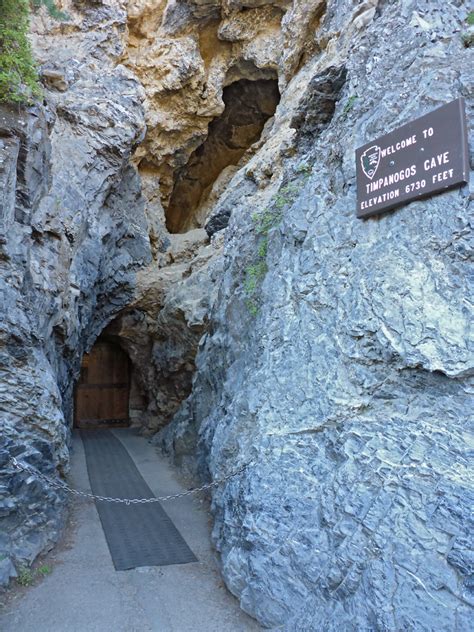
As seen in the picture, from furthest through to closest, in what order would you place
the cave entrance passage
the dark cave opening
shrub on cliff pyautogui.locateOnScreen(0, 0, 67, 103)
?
the cave entrance passage < the dark cave opening < shrub on cliff pyautogui.locateOnScreen(0, 0, 67, 103)

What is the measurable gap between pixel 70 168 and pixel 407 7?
9304mm

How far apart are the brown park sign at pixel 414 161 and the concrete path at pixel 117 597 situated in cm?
588

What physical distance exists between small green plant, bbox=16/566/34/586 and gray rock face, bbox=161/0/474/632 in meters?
2.93

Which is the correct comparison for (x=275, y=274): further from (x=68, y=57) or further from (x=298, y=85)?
(x=68, y=57)

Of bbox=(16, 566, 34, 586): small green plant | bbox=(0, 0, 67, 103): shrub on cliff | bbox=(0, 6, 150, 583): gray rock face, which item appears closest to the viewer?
bbox=(16, 566, 34, 586): small green plant

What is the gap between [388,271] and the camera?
5.82 metres

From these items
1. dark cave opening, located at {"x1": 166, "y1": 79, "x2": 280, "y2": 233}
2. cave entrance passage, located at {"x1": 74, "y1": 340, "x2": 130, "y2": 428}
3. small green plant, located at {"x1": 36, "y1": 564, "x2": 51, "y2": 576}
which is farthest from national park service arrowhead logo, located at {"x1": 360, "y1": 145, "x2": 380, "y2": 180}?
cave entrance passage, located at {"x1": 74, "y1": 340, "x2": 130, "y2": 428}

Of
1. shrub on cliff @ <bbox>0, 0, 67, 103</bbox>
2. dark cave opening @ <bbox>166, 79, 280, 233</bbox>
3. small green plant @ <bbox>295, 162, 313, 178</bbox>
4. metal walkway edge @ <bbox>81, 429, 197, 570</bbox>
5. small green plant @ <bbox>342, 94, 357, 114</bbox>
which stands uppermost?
dark cave opening @ <bbox>166, 79, 280, 233</bbox>

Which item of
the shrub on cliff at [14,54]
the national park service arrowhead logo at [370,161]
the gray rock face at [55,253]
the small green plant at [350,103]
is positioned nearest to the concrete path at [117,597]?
the gray rock face at [55,253]

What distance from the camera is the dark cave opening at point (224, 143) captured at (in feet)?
68.1

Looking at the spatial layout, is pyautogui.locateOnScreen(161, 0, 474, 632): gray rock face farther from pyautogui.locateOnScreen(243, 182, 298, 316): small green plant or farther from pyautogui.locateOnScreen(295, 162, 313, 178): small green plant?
pyautogui.locateOnScreen(243, 182, 298, 316): small green plant

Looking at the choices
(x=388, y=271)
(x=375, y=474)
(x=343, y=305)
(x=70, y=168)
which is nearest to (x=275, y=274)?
(x=343, y=305)

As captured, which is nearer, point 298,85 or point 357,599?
point 357,599

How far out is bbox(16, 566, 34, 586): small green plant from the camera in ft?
22.5
